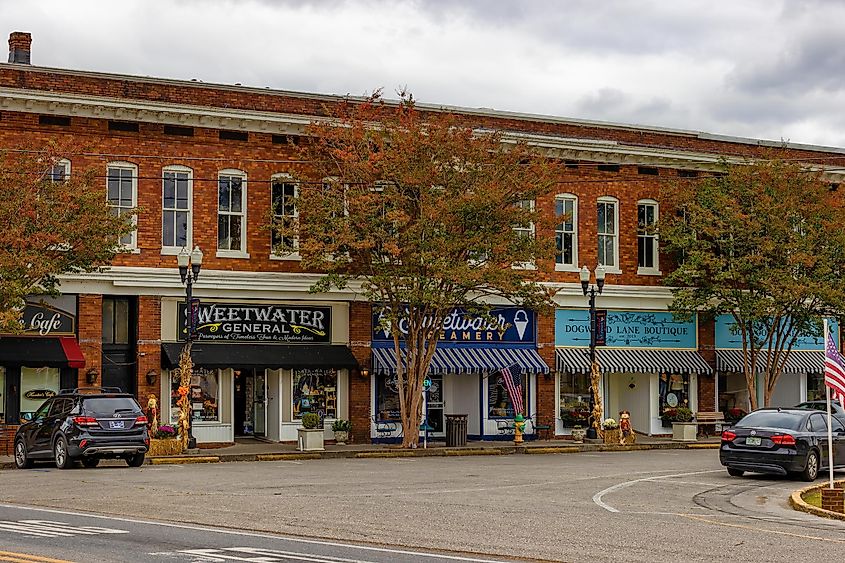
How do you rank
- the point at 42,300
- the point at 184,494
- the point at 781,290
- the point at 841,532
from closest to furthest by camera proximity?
the point at 841,532
the point at 184,494
the point at 42,300
the point at 781,290

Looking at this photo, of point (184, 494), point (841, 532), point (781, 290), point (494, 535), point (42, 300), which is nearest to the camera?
point (494, 535)

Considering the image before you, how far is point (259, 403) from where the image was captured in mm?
37312

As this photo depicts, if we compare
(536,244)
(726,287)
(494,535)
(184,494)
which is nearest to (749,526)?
(494,535)

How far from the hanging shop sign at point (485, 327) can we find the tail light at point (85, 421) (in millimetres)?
11471

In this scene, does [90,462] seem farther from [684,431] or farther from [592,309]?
[684,431]

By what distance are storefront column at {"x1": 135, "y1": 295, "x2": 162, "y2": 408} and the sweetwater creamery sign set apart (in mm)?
712

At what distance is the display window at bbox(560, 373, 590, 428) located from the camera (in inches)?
1609

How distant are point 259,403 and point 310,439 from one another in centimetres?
387

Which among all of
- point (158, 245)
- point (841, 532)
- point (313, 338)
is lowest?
point (841, 532)

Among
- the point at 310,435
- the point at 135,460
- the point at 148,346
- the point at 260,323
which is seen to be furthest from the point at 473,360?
the point at 135,460

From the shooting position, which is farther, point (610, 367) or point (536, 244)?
point (610, 367)

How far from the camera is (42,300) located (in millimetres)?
33312

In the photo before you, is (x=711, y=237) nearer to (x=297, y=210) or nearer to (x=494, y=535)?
(x=297, y=210)

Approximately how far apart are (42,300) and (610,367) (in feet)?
→ 55.8
